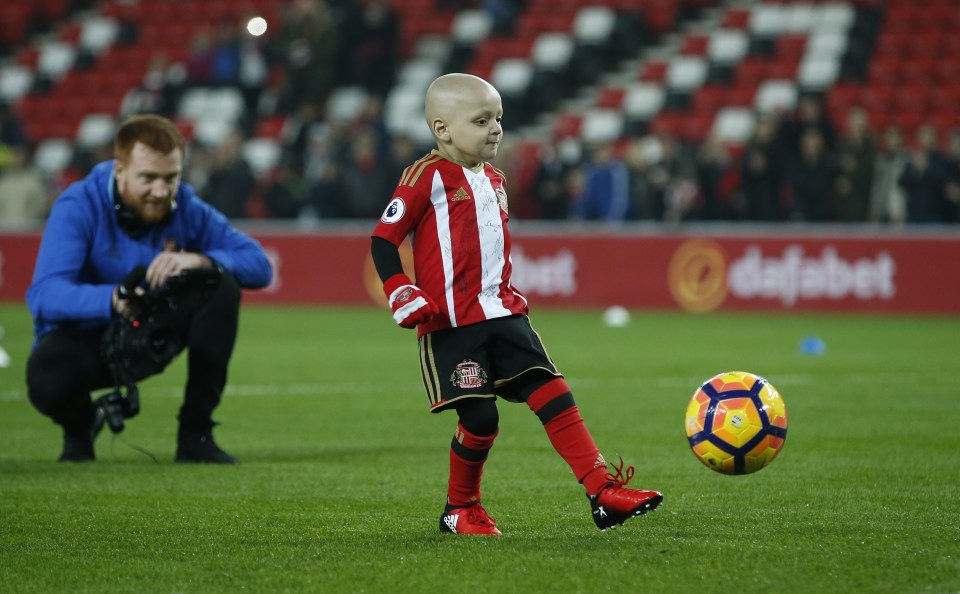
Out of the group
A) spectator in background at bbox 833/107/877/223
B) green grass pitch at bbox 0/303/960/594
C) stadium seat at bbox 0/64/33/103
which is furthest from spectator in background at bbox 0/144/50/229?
spectator in background at bbox 833/107/877/223

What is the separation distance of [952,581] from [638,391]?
229 inches

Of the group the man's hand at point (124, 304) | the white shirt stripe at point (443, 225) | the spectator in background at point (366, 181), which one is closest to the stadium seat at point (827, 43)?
the spectator in background at point (366, 181)

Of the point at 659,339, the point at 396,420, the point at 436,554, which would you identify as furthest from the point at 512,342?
the point at 659,339

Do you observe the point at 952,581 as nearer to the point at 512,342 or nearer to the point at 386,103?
the point at 512,342

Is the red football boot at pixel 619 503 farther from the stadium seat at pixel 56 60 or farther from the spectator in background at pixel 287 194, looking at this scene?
the stadium seat at pixel 56 60

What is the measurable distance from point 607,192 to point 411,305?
14.7 m

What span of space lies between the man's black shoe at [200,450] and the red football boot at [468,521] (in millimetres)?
1972

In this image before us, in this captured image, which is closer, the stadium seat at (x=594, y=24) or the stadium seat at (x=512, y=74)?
the stadium seat at (x=512, y=74)

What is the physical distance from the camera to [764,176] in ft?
60.0

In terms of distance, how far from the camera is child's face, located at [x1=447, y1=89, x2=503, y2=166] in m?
4.86

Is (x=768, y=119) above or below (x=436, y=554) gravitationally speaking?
above

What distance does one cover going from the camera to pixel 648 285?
1842 centimetres

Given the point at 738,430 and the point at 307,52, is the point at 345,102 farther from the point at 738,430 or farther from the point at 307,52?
the point at 738,430

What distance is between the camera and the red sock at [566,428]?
4.77m
